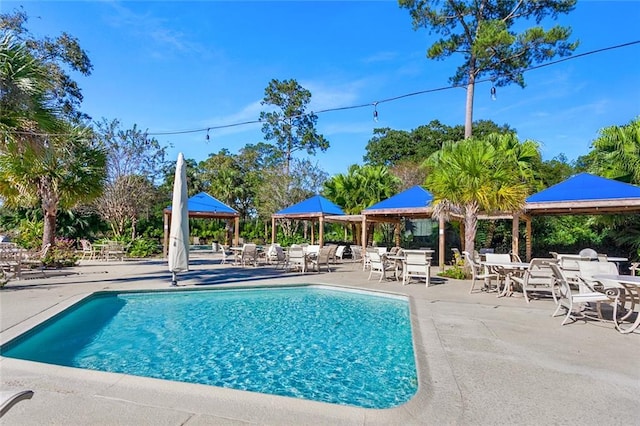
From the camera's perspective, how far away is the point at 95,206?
22.5 metres

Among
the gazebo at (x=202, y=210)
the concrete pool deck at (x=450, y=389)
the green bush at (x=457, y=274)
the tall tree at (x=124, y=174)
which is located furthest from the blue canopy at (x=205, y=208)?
the concrete pool deck at (x=450, y=389)

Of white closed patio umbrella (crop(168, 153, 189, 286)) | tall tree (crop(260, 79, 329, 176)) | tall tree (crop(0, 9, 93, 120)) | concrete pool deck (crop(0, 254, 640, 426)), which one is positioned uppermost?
tall tree (crop(260, 79, 329, 176))

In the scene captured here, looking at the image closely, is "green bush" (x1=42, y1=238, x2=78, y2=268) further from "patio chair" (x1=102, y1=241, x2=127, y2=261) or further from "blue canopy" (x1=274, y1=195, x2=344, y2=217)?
"blue canopy" (x1=274, y1=195, x2=344, y2=217)

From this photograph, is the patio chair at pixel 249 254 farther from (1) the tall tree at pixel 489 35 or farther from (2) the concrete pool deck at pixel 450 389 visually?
(1) the tall tree at pixel 489 35

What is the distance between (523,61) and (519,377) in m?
19.0

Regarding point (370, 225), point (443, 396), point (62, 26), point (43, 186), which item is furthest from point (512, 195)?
point (62, 26)

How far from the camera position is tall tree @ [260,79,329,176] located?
3734 cm

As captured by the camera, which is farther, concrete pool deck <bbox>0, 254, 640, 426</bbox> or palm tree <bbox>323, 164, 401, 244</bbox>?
palm tree <bbox>323, 164, 401, 244</bbox>

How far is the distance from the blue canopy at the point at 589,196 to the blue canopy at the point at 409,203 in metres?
3.82

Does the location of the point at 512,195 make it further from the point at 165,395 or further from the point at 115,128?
the point at 115,128

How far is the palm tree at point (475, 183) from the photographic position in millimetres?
11102

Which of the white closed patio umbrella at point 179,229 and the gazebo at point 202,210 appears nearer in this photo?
the white closed patio umbrella at point 179,229

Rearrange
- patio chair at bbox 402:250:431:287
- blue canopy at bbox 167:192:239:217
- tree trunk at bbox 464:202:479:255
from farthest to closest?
blue canopy at bbox 167:192:239:217 < tree trunk at bbox 464:202:479:255 < patio chair at bbox 402:250:431:287

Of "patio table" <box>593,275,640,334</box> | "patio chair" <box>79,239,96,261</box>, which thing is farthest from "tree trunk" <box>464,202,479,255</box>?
"patio chair" <box>79,239,96,261</box>
